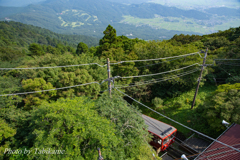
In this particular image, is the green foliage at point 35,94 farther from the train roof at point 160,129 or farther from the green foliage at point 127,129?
the train roof at point 160,129

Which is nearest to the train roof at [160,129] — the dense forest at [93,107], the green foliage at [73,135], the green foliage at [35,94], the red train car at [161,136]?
the red train car at [161,136]

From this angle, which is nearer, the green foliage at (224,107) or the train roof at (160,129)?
the green foliage at (224,107)

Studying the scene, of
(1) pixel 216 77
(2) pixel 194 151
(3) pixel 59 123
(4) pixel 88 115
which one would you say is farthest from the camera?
(1) pixel 216 77

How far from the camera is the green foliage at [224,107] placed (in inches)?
383

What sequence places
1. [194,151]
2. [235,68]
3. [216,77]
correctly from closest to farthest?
1. [194,151]
2. [235,68]
3. [216,77]

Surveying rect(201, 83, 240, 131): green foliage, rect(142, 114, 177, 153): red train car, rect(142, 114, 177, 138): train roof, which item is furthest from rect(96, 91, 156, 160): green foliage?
rect(201, 83, 240, 131): green foliage

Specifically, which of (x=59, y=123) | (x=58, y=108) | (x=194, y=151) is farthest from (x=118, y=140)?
(x=194, y=151)

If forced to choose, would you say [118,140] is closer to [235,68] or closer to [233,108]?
[233,108]

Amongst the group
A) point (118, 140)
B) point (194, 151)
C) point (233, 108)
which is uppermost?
point (233, 108)

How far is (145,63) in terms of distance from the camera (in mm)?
18078

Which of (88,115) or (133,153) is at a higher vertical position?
(88,115)

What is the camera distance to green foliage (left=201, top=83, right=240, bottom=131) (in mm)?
9720

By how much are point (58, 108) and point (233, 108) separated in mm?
12392

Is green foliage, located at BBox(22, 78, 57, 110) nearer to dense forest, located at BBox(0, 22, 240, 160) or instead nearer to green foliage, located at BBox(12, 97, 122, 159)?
dense forest, located at BBox(0, 22, 240, 160)
